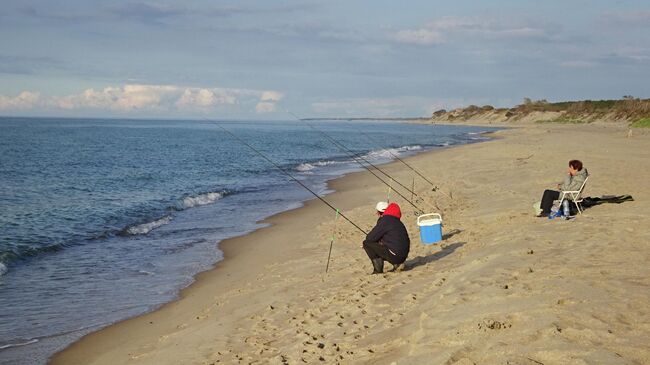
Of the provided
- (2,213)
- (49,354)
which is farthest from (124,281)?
(2,213)

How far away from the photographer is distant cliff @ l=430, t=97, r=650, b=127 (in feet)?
208

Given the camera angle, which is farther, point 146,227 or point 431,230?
point 146,227

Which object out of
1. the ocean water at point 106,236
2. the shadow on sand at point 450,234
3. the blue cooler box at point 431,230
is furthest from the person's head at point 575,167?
the ocean water at point 106,236

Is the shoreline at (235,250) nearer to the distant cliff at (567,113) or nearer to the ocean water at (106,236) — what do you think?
the ocean water at (106,236)

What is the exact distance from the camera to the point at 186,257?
11516mm

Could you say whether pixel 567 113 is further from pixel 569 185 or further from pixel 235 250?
pixel 235 250

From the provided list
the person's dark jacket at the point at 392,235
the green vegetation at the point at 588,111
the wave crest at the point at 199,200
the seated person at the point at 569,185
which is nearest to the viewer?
the person's dark jacket at the point at 392,235

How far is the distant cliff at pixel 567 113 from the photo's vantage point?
208ft

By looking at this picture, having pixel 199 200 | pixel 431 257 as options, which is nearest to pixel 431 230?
pixel 431 257

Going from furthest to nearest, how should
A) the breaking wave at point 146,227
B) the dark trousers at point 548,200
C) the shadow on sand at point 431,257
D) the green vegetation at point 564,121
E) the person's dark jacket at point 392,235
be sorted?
the green vegetation at point 564,121, the breaking wave at point 146,227, the dark trousers at point 548,200, the shadow on sand at point 431,257, the person's dark jacket at point 392,235

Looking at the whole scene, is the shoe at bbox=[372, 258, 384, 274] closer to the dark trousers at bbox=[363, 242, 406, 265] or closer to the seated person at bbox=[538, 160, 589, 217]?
the dark trousers at bbox=[363, 242, 406, 265]

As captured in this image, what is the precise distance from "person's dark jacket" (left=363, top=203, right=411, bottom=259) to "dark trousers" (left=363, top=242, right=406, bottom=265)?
0.05 meters

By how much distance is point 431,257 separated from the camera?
939 cm

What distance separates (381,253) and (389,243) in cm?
21
